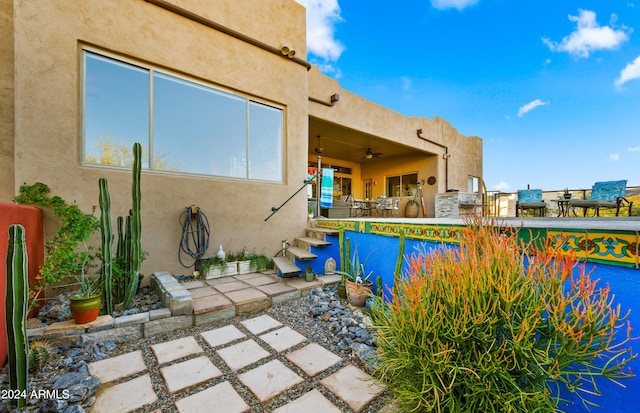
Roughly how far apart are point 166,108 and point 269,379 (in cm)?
399

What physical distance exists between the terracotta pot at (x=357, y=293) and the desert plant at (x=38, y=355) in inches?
104

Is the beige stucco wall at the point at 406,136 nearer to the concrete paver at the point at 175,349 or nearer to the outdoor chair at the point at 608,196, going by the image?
the outdoor chair at the point at 608,196

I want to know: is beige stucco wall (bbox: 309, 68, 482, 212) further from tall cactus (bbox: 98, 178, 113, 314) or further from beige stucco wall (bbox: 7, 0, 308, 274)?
tall cactus (bbox: 98, 178, 113, 314)

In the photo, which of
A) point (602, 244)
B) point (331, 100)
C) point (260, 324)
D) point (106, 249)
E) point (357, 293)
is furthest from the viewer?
point (331, 100)

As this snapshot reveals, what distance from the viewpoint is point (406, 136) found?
8.34 meters

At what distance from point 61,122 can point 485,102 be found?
50.0 ft

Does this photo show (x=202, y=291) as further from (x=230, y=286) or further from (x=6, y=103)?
(x=6, y=103)

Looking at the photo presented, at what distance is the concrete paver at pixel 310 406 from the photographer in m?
1.47

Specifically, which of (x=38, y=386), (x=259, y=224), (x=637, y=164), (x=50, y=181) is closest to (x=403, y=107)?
(x=259, y=224)

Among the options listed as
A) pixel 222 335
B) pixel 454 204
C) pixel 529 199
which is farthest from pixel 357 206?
pixel 222 335

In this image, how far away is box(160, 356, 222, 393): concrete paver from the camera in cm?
169

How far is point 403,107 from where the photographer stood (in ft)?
27.5

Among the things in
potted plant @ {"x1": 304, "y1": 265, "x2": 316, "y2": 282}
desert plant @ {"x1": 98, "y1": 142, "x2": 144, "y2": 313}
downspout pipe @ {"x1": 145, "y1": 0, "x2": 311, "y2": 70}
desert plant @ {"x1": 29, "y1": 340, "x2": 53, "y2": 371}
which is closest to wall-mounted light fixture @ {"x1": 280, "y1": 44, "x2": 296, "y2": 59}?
downspout pipe @ {"x1": 145, "y1": 0, "x2": 311, "y2": 70}

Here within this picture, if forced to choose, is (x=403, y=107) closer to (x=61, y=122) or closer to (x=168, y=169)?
(x=168, y=169)
